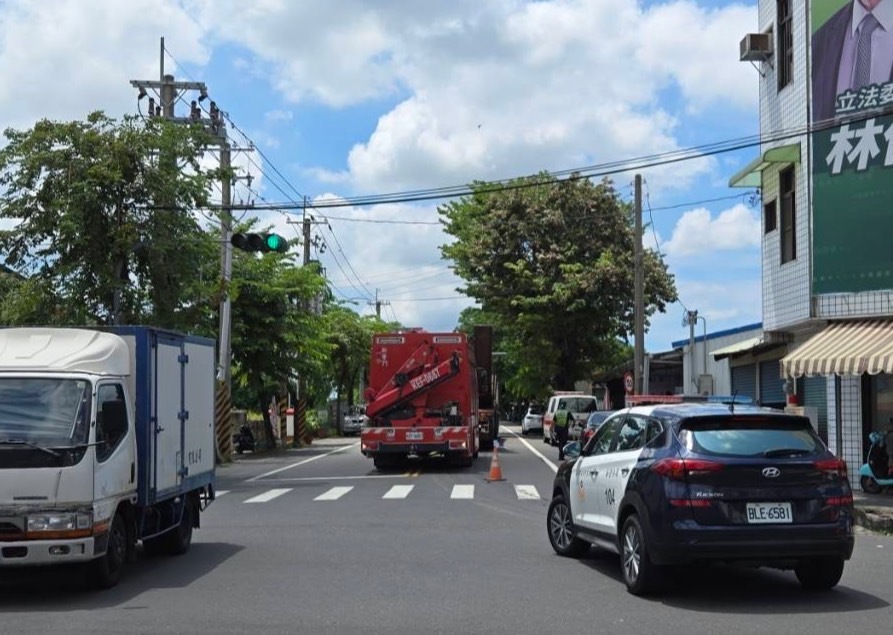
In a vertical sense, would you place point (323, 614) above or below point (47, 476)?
below

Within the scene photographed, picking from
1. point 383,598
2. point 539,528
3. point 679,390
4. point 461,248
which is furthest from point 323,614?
point 679,390

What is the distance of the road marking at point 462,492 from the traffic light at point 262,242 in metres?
5.96

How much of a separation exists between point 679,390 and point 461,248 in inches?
551

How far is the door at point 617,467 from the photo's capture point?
9.66 metres

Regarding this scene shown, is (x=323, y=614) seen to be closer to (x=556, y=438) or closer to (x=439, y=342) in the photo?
(x=439, y=342)

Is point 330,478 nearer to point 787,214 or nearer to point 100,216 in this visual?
point 100,216

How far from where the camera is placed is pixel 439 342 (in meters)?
26.3

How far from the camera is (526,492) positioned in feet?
65.7

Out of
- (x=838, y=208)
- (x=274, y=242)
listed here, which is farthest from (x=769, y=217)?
(x=274, y=242)

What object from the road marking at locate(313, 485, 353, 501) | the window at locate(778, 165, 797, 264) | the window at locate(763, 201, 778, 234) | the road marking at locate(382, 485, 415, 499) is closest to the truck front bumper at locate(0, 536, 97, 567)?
the road marking at locate(313, 485, 353, 501)

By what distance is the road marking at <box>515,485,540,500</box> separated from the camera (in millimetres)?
19078

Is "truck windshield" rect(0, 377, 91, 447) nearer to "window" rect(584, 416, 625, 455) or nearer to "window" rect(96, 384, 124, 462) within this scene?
"window" rect(96, 384, 124, 462)

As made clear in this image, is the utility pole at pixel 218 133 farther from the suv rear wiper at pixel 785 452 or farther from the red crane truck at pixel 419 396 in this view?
the suv rear wiper at pixel 785 452

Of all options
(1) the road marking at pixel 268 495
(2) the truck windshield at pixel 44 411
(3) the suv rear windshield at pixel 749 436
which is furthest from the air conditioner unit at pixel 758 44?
(2) the truck windshield at pixel 44 411
